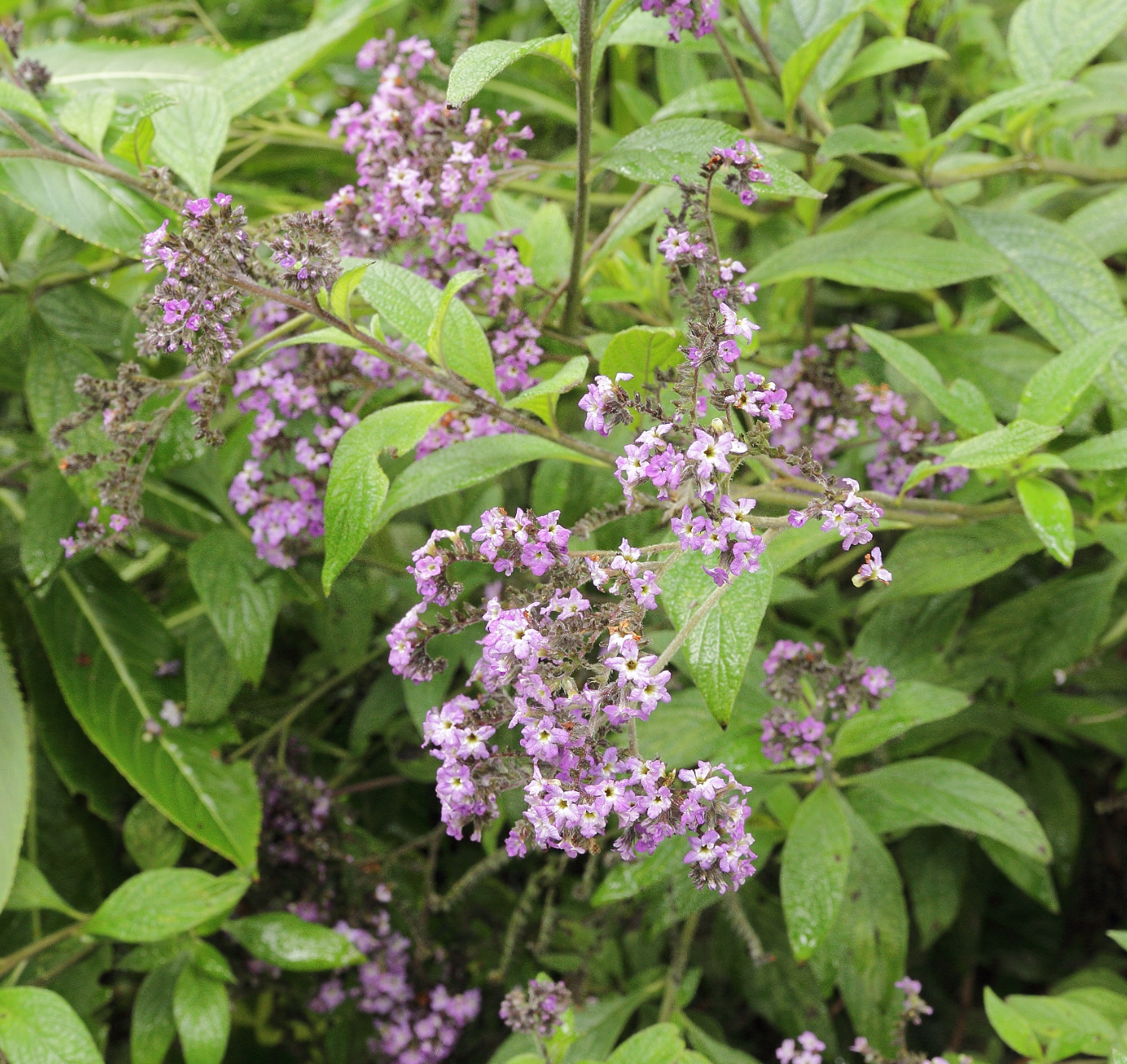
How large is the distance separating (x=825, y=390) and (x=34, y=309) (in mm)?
1122

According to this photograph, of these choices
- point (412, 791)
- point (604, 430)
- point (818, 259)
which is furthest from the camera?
point (412, 791)

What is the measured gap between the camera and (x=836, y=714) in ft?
4.13

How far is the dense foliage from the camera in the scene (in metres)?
0.93

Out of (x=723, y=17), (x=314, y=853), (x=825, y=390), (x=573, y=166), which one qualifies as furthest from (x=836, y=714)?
(x=723, y=17)

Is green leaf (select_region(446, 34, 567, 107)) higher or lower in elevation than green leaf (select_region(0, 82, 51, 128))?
higher

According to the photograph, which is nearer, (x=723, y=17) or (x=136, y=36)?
Answer: (x=723, y=17)

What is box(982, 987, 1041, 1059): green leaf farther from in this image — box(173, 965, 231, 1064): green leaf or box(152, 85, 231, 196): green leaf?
box(152, 85, 231, 196): green leaf

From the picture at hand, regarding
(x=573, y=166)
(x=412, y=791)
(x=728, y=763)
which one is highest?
(x=573, y=166)

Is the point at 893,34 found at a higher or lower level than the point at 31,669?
higher

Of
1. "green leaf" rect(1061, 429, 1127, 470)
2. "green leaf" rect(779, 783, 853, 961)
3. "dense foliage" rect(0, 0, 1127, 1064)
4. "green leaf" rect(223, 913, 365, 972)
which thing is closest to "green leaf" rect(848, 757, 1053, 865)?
"dense foliage" rect(0, 0, 1127, 1064)

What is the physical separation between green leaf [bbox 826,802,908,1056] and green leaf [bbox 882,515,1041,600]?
31 cm

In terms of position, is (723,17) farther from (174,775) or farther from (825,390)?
(174,775)

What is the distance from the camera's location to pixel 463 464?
108cm

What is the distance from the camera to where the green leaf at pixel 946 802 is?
124 centimetres
